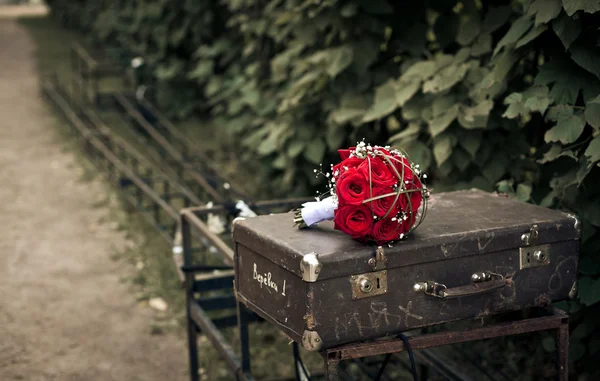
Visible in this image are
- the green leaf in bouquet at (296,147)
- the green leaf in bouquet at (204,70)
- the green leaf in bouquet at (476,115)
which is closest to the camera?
the green leaf in bouquet at (476,115)

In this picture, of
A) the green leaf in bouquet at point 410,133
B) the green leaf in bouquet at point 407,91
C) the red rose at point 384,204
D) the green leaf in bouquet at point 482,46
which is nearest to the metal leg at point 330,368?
the red rose at point 384,204

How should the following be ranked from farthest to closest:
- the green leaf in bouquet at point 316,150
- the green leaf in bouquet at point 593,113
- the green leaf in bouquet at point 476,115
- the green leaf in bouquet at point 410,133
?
the green leaf in bouquet at point 316,150
the green leaf in bouquet at point 410,133
the green leaf in bouquet at point 476,115
the green leaf in bouquet at point 593,113

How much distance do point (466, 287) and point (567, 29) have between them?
4.74ft

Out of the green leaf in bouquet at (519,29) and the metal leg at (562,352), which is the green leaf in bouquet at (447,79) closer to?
the green leaf in bouquet at (519,29)

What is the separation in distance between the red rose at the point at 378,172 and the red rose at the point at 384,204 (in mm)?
22

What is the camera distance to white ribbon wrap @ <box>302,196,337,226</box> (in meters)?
2.75

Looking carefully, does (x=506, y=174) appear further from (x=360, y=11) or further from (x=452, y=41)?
(x=360, y=11)

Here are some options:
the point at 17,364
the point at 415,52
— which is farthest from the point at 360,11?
the point at 17,364

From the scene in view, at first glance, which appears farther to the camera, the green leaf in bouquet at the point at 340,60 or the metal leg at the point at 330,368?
the green leaf in bouquet at the point at 340,60

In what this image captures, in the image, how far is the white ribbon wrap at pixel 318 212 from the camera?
2752 mm

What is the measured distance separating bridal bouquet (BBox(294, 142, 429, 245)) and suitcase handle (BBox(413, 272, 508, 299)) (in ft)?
0.60

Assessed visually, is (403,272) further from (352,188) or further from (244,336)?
(244,336)

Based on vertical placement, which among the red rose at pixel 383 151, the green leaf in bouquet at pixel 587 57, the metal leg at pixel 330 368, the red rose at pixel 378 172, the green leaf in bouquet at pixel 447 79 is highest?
the green leaf in bouquet at pixel 587 57

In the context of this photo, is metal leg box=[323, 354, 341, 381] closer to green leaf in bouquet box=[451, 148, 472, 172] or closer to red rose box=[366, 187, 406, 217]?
red rose box=[366, 187, 406, 217]
